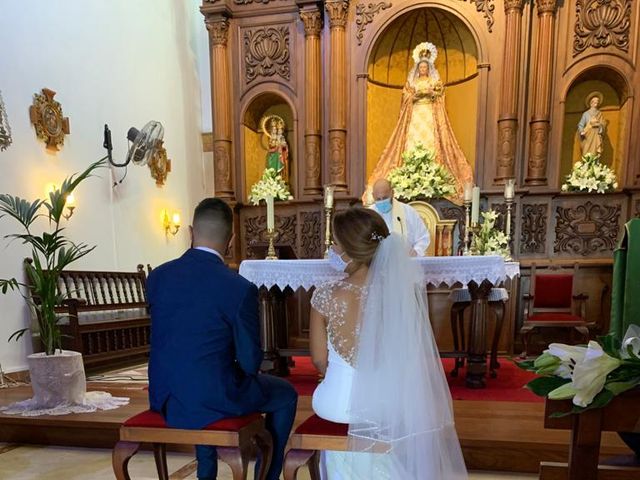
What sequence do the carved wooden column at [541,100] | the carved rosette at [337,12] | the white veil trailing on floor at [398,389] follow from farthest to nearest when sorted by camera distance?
the carved rosette at [337,12], the carved wooden column at [541,100], the white veil trailing on floor at [398,389]

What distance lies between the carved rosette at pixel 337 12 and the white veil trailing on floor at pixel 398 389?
478cm

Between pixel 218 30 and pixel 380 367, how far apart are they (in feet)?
18.8

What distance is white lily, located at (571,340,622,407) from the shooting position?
1.04 metres

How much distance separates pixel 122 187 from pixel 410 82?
14.4 ft

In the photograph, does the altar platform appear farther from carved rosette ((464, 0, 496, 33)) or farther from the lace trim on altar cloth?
carved rosette ((464, 0, 496, 33))

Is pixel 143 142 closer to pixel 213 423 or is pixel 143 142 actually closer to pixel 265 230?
pixel 265 230

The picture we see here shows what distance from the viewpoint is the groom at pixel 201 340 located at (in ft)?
5.53

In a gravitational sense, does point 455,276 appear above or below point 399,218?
below

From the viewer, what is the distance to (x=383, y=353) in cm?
165

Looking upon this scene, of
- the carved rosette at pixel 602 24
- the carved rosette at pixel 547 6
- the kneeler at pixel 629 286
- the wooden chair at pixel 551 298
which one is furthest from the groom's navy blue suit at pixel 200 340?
the carved rosette at pixel 602 24

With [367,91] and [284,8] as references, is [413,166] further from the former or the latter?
[284,8]

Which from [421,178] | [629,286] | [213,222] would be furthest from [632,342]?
[421,178]

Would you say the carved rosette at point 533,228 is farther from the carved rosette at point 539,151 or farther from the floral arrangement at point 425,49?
the floral arrangement at point 425,49

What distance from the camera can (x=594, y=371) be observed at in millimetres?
1036
